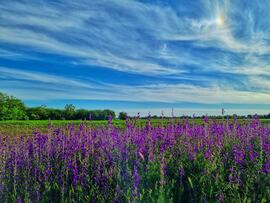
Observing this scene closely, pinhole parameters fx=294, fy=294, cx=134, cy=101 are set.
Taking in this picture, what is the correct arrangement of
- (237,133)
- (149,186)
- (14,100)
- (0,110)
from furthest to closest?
(14,100) < (0,110) < (237,133) < (149,186)

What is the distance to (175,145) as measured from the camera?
17.1 ft

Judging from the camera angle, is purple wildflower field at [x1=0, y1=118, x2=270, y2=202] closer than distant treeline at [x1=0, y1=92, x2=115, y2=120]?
Yes

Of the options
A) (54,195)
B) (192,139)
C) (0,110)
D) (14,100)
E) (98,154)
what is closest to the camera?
(54,195)

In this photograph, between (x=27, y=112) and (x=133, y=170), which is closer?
(x=133, y=170)

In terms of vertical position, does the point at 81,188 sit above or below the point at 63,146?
below

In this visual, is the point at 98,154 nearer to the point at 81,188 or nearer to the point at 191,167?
the point at 81,188

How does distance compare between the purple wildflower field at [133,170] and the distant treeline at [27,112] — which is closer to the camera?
the purple wildflower field at [133,170]

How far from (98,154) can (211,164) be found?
5.67 ft

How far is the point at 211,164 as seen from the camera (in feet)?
12.6

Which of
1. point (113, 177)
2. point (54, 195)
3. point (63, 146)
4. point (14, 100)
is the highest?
point (14, 100)

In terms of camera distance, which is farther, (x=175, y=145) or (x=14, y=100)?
(x=14, y=100)

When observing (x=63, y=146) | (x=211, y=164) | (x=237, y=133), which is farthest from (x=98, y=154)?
(x=237, y=133)

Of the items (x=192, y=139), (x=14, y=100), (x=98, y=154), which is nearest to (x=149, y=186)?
(x=98, y=154)

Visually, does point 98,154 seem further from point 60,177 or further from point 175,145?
point 175,145
